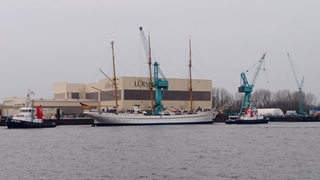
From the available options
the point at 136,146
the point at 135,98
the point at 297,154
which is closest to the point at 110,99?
the point at 135,98

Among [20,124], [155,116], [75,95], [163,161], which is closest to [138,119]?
[155,116]

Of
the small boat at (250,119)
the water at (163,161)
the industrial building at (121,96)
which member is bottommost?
the water at (163,161)

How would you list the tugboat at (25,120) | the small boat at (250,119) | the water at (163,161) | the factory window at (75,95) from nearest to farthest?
the water at (163,161) < the tugboat at (25,120) < the small boat at (250,119) < the factory window at (75,95)

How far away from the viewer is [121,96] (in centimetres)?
13950

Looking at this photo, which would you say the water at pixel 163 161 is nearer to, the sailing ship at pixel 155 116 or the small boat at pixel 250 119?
the sailing ship at pixel 155 116

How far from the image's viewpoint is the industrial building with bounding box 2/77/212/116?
140625 mm

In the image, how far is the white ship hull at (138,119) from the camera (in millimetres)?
116062

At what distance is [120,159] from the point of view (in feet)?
140

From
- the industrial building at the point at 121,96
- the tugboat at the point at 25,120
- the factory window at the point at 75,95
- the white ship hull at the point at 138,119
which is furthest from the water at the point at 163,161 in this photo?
the factory window at the point at 75,95

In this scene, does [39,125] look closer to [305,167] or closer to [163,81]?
[163,81]

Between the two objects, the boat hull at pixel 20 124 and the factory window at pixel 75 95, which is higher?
the factory window at pixel 75 95

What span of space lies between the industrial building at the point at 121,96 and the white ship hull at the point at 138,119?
639 inches

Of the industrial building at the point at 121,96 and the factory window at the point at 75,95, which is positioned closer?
the industrial building at the point at 121,96

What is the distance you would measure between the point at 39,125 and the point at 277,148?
57.8 meters
